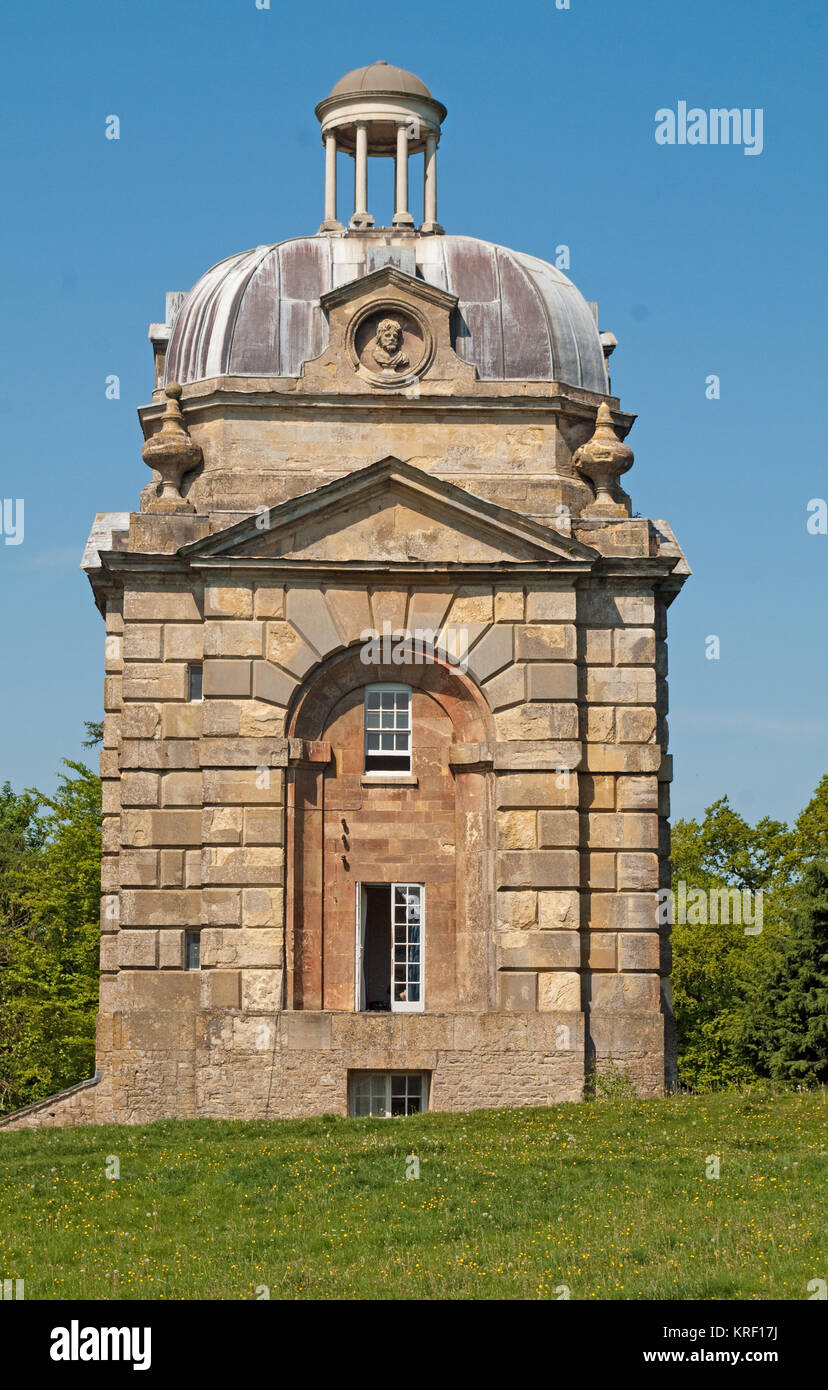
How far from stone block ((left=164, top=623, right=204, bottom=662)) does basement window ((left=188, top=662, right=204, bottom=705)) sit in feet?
0.51

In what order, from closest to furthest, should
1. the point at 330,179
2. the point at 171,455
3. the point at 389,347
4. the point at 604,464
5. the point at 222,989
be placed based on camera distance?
the point at 222,989 < the point at 171,455 < the point at 604,464 < the point at 389,347 < the point at 330,179

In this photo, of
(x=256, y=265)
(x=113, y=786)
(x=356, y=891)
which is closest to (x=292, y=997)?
(x=356, y=891)

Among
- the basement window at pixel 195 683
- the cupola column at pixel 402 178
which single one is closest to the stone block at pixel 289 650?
the basement window at pixel 195 683

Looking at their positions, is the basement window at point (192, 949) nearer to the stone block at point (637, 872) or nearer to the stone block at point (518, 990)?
the stone block at point (518, 990)

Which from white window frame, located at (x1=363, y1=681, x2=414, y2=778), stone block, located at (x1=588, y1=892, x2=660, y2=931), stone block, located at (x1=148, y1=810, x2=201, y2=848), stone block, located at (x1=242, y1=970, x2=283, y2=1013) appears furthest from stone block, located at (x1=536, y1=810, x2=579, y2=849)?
stone block, located at (x1=148, y1=810, x2=201, y2=848)

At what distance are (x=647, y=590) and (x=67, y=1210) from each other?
14.7 metres

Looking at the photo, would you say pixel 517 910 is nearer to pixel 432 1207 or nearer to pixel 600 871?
pixel 600 871

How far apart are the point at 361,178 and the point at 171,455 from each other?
25.9 feet

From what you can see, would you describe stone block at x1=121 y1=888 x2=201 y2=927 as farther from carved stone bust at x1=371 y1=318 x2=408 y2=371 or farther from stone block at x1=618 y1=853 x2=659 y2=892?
carved stone bust at x1=371 y1=318 x2=408 y2=371

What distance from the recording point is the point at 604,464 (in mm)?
34594

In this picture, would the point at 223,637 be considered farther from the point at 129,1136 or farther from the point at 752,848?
the point at 752,848

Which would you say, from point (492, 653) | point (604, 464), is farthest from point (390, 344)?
point (492, 653)

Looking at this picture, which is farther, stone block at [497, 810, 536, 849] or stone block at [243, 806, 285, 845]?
stone block at [497, 810, 536, 849]

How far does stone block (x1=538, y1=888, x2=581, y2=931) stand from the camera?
32.3 meters
